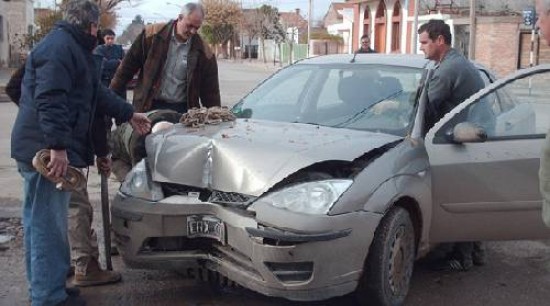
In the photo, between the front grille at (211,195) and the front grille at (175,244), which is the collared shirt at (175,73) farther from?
the front grille at (175,244)

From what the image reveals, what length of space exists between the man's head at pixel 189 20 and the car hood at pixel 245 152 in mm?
1429

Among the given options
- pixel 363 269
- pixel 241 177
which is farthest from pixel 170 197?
pixel 363 269

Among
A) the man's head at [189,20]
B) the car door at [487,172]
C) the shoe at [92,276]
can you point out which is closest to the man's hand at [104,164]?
the shoe at [92,276]

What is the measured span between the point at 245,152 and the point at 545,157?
1823 millimetres

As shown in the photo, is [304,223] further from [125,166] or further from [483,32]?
[483,32]

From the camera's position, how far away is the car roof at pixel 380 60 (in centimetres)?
519

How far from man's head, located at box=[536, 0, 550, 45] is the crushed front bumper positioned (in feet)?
4.68

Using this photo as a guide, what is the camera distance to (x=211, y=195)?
3975mm

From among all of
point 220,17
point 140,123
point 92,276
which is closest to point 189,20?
point 140,123

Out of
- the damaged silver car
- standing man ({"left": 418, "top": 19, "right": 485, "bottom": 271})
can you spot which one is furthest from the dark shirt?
the damaged silver car

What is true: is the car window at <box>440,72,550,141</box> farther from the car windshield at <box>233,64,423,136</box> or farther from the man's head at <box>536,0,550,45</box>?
the man's head at <box>536,0,550,45</box>

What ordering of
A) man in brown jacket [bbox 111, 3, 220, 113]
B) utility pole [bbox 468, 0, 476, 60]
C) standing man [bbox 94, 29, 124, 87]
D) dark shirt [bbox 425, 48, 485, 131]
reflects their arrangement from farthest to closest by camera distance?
utility pole [bbox 468, 0, 476, 60] → standing man [bbox 94, 29, 124, 87] → man in brown jacket [bbox 111, 3, 220, 113] → dark shirt [bbox 425, 48, 485, 131]

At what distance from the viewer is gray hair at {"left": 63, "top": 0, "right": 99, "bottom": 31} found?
3906 millimetres

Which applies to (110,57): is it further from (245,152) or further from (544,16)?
(544,16)
